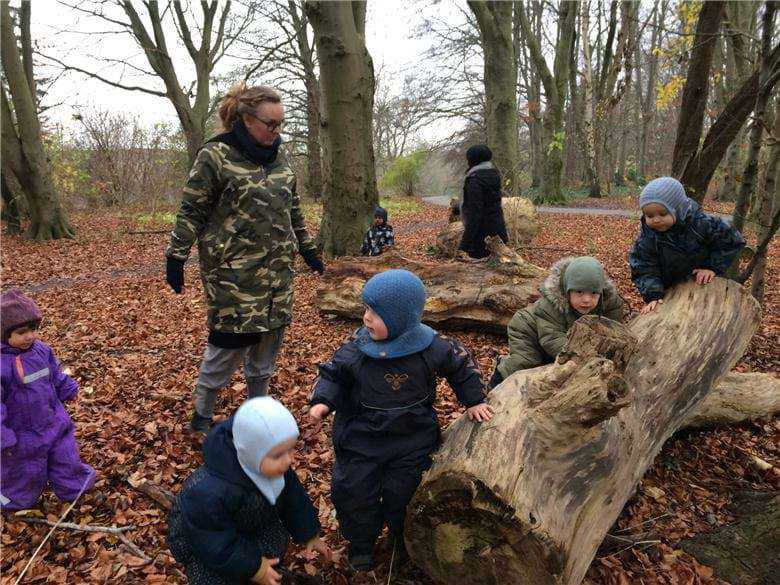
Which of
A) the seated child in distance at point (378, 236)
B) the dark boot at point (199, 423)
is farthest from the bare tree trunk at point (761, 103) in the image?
the dark boot at point (199, 423)

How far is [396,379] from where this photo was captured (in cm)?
228

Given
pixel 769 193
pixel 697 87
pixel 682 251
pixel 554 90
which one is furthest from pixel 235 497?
pixel 554 90

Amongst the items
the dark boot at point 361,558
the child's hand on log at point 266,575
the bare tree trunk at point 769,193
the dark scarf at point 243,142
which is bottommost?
the dark boot at point 361,558

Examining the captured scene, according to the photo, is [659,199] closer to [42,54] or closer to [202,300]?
[202,300]

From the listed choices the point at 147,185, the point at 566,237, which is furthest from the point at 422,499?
the point at 147,185

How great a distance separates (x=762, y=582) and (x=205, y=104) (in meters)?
18.4

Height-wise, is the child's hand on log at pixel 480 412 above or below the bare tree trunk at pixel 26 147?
below

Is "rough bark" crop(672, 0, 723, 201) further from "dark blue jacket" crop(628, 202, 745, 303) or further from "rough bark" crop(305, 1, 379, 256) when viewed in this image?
"rough bark" crop(305, 1, 379, 256)

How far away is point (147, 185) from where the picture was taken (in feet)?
53.4

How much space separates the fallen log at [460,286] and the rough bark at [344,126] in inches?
74.6

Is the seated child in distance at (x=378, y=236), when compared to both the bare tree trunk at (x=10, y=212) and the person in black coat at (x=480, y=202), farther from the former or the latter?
the bare tree trunk at (x=10, y=212)

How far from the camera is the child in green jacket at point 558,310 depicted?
3049 millimetres

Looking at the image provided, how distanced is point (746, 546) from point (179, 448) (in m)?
3.32

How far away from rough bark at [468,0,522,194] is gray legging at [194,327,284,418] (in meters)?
9.05
